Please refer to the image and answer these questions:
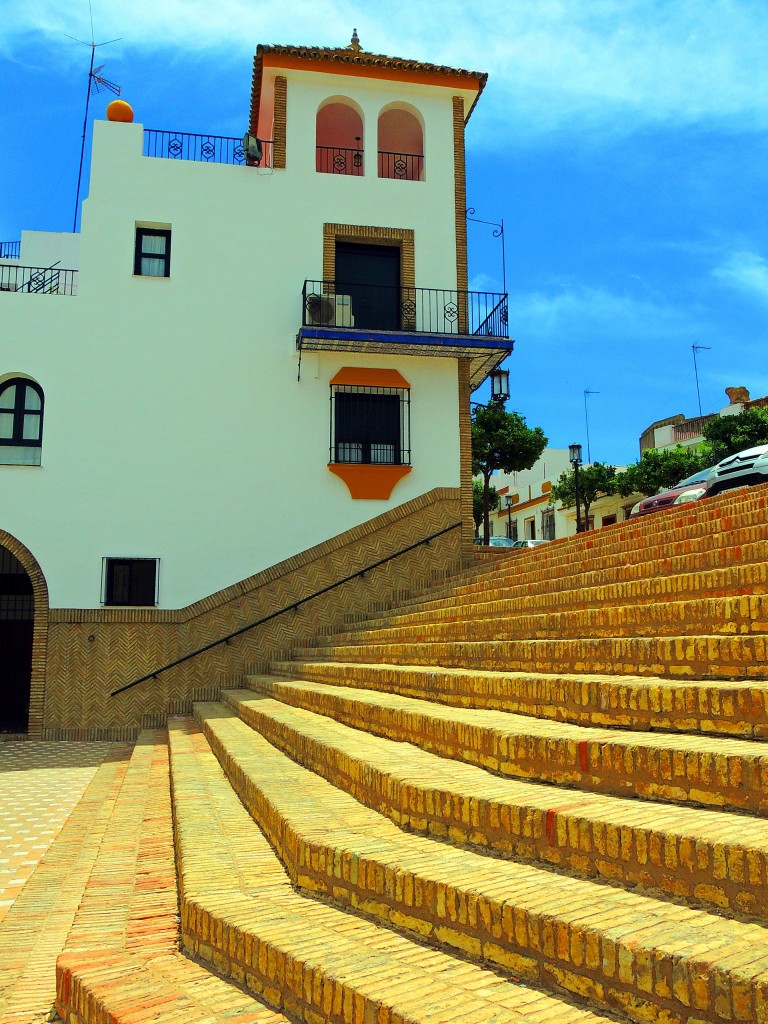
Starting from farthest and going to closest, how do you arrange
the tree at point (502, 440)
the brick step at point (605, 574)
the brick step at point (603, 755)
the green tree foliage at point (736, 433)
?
the green tree foliage at point (736, 433) → the tree at point (502, 440) → the brick step at point (605, 574) → the brick step at point (603, 755)

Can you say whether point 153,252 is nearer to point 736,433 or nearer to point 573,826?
point 573,826

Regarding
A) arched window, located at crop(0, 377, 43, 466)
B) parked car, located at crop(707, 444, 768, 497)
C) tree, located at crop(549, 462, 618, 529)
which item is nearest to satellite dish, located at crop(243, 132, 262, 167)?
arched window, located at crop(0, 377, 43, 466)

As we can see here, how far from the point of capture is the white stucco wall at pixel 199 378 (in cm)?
1310

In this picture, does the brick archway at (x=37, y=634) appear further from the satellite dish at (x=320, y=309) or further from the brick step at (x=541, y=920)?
the brick step at (x=541, y=920)

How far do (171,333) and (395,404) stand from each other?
3852mm

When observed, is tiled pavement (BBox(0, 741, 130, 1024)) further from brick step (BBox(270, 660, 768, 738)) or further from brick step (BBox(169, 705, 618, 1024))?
brick step (BBox(270, 660, 768, 738))

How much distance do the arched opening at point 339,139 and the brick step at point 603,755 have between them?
12.9 metres

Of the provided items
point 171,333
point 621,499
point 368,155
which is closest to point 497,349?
point 368,155

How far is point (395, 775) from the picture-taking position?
12.5 feet

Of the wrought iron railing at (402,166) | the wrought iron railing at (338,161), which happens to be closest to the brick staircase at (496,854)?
the wrought iron railing at (402,166)

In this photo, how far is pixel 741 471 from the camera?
37.0ft

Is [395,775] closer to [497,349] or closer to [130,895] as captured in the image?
[130,895]

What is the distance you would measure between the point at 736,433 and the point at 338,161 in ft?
57.5

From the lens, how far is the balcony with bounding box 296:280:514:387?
Answer: 44.5 ft
